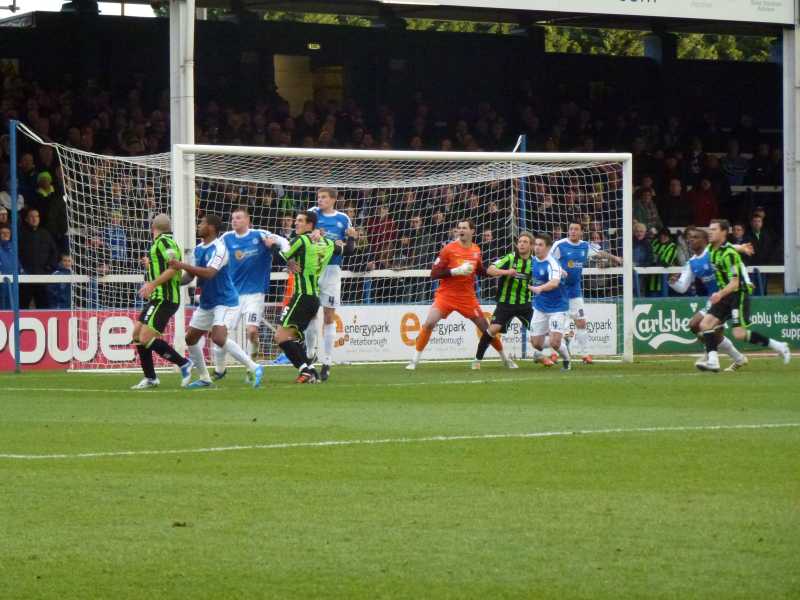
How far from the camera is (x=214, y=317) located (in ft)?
56.0

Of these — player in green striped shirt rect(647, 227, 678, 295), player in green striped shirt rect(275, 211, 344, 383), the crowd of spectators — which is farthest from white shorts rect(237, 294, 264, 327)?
player in green striped shirt rect(647, 227, 678, 295)

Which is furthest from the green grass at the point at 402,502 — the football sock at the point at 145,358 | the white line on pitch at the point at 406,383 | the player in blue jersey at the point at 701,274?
the player in blue jersey at the point at 701,274

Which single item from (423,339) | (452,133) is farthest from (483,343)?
(452,133)

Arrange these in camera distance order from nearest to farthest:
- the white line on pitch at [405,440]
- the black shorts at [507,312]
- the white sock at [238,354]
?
the white line on pitch at [405,440] < the white sock at [238,354] < the black shorts at [507,312]

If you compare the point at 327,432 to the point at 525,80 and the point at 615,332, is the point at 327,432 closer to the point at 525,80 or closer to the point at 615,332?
the point at 615,332

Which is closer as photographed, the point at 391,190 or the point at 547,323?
the point at 547,323

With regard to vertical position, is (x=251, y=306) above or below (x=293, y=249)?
below

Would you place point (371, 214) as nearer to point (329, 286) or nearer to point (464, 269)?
point (464, 269)

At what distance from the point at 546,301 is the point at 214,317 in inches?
231

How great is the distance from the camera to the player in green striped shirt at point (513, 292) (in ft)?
69.4

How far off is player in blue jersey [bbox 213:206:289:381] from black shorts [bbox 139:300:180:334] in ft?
4.12

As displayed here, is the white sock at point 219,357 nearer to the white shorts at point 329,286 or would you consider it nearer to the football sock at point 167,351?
the football sock at point 167,351

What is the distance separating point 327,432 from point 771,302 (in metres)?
16.5

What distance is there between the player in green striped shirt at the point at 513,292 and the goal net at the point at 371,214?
5.23 feet
